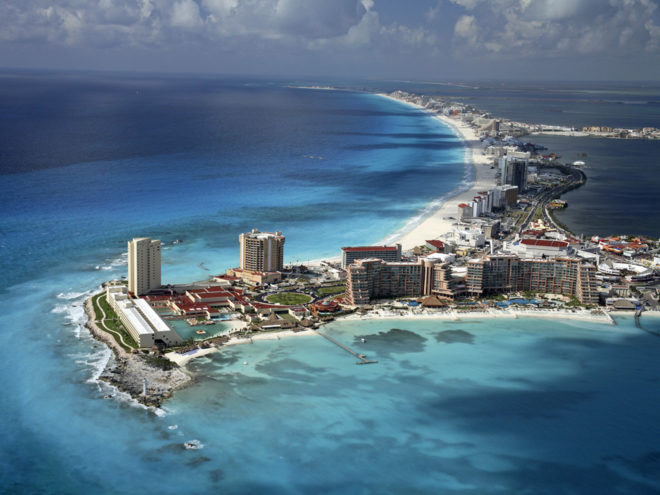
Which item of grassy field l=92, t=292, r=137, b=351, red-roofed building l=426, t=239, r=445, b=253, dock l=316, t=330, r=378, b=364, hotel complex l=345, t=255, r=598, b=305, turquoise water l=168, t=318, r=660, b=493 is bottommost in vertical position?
turquoise water l=168, t=318, r=660, b=493

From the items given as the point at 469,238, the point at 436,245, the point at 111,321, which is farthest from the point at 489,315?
the point at 111,321

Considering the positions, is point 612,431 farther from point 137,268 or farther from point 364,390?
point 137,268

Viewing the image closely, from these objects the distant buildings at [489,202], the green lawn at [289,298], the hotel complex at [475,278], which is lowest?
the green lawn at [289,298]

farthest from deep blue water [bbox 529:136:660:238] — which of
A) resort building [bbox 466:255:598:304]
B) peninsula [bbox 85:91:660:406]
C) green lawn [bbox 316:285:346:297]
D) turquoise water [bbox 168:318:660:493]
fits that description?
turquoise water [bbox 168:318:660:493]

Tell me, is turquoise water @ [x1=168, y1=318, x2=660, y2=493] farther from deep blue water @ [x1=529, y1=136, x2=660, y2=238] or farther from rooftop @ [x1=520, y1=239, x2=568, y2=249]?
deep blue water @ [x1=529, y1=136, x2=660, y2=238]

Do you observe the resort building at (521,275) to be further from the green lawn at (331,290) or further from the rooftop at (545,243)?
the green lawn at (331,290)

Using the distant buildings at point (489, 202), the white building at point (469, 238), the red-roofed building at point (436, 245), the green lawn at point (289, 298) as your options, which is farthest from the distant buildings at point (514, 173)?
the green lawn at point (289, 298)
